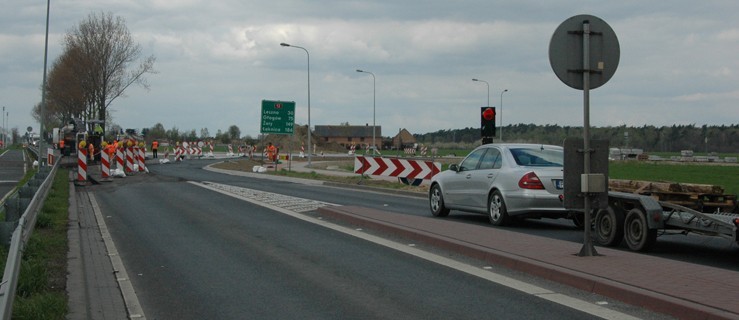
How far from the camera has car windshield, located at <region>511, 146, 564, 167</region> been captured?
13.9m

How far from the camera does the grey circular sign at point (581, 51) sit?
9.25 m

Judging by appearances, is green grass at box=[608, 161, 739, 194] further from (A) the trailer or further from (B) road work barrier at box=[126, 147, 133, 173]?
(B) road work barrier at box=[126, 147, 133, 173]

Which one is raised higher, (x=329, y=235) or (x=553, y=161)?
(x=553, y=161)

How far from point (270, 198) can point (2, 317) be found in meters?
16.4

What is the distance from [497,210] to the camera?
553 inches

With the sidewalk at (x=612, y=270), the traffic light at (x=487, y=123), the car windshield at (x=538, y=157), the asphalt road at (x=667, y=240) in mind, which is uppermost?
the traffic light at (x=487, y=123)

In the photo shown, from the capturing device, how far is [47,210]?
1534 centimetres

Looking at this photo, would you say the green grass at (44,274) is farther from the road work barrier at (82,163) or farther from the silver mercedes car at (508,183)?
the road work barrier at (82,163)

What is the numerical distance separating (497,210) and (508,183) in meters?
0.60

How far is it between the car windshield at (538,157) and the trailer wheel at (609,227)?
8.57 ft

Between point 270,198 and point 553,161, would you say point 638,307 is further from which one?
point 270,198

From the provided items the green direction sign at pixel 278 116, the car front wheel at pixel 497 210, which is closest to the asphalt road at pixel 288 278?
the car front wheel at pixel 497 210

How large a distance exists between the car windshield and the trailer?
8.51 ft

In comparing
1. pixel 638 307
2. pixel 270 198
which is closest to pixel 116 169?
pixel 270 198
